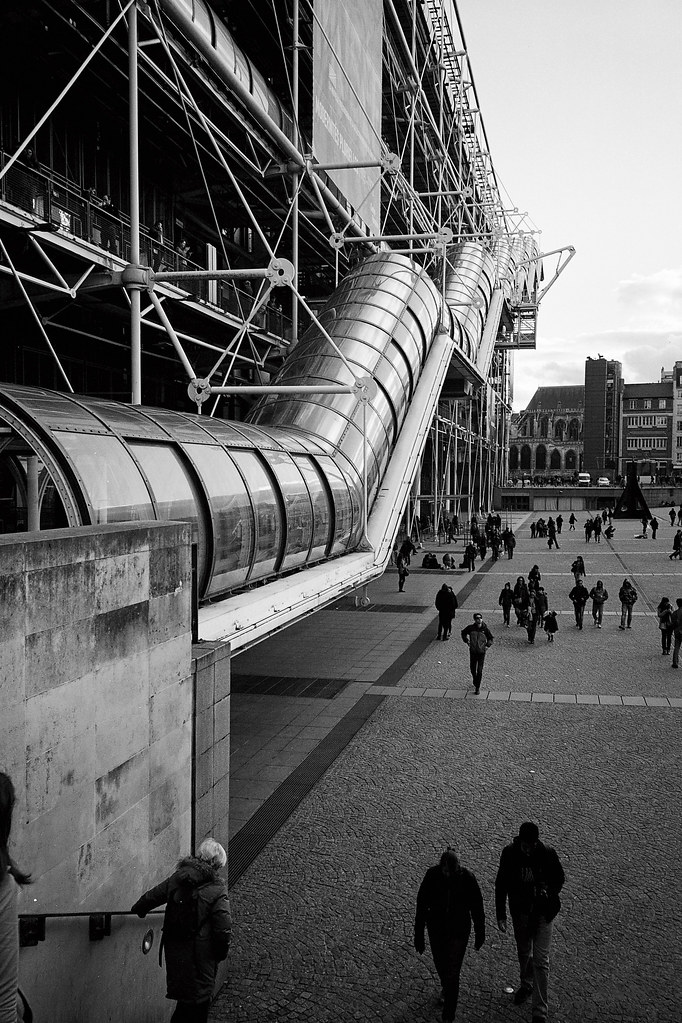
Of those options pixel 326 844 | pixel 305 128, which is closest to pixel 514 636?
pixel 326 844

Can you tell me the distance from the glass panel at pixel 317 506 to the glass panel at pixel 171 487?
3.54m

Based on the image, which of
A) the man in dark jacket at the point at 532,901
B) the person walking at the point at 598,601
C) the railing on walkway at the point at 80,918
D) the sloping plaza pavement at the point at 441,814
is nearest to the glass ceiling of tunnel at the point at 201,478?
the sloping plaza pavement at the point at 441,814

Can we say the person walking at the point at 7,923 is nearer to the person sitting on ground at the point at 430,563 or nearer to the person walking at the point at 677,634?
the person walking at the point at 677,634

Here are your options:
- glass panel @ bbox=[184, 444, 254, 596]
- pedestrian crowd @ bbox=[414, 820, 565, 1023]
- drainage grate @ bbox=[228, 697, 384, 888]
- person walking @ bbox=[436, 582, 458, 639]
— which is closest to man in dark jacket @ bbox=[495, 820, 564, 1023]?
pedestrian crowd @ bbox=[414, 820, 565, 1023]

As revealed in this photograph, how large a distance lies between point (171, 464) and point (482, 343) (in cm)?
3549

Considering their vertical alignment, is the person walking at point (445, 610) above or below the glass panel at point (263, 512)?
below

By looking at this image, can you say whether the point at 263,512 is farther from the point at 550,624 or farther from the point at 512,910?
the point at 550,624

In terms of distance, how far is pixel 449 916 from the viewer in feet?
16.8

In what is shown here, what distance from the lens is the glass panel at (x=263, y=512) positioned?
955cm

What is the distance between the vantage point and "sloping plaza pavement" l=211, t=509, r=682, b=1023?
551 centimetres

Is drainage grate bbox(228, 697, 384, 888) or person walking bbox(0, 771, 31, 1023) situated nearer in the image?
person walking bbox(0, 771, 31, 1023)

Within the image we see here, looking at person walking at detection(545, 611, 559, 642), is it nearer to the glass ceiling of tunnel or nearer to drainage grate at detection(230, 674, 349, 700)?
drainage grate at detection(230, 674, 349, 700)

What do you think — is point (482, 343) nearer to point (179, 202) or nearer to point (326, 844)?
point (179, 202)

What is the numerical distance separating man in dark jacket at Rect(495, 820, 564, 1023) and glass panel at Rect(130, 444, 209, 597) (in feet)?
11.2
